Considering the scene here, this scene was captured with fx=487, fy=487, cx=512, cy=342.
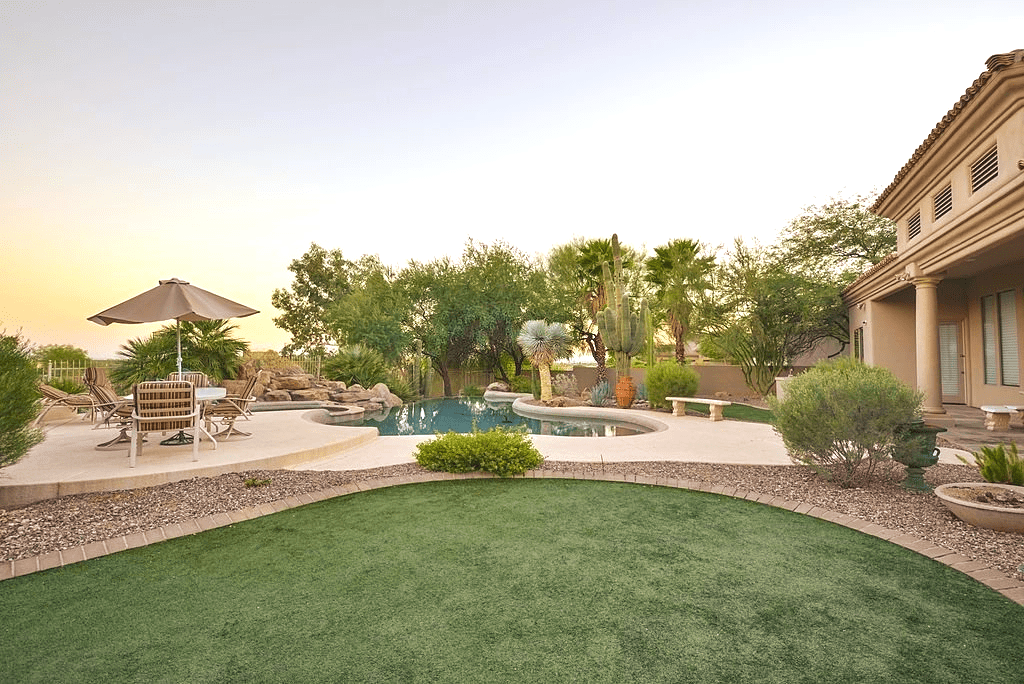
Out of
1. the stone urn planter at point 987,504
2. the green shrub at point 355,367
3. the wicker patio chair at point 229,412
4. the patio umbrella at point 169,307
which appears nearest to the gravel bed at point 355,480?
the stone urn planter at point 987,504

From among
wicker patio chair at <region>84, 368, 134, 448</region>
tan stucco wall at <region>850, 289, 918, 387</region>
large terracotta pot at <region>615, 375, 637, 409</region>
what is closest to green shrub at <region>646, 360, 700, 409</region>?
large terracotta pot at <region>615, 375, 637, 409</region>

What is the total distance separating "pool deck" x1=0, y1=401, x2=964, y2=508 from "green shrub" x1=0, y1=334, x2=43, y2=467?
73 centimetres

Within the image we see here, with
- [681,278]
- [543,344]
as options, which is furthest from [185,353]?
[681,278]

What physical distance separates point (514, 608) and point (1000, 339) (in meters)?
12.8

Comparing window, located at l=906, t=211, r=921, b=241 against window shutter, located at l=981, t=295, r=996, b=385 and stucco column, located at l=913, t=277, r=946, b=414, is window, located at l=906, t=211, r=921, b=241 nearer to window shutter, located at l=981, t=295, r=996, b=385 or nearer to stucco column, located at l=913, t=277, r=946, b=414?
stucco column, located at l=913, t=277, r=946, b=414

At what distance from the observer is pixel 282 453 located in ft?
20.9

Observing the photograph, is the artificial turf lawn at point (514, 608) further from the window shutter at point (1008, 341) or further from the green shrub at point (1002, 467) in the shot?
the window shutter at point (1008, 341)

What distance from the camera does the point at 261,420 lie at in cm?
987

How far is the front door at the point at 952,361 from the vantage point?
12.1m

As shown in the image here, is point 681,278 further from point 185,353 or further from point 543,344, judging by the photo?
point 185,353

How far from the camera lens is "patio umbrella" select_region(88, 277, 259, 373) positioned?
259 inches

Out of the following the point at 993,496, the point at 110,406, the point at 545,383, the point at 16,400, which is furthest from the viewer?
the point at 545,383

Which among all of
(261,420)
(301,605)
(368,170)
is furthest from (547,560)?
(368,170)

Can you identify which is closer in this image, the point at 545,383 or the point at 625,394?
the point at 625,394
